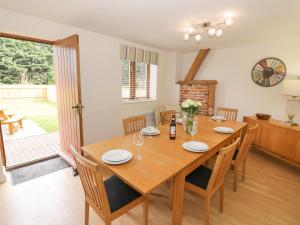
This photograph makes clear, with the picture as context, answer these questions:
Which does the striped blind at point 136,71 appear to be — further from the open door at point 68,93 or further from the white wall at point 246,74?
the white wall at point 246,74

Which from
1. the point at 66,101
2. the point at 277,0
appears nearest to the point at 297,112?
the point at 277,0

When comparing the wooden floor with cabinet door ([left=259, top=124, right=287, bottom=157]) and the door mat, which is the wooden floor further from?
cabinet door ([left=259, top=124, right=287, bottom=157])

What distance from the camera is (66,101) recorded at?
2736 mm

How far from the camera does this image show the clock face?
10.4 feet

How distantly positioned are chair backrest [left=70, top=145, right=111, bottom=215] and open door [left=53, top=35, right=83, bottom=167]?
129cm

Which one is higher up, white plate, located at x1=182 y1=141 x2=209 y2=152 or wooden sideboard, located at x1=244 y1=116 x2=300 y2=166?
white plate, located at x1=182 y1=141 x2=209 y2=152

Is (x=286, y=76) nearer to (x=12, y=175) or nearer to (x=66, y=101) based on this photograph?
(x=66, y=101)

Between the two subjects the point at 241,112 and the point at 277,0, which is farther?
Answer: the point at 241,112

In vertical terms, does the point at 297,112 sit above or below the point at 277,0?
below

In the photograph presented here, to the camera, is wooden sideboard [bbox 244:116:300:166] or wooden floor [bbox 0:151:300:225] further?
wooden sideboard [bbox 244:116:300:166]

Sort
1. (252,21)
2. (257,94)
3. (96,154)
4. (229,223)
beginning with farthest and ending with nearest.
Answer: (257,94), (252,21), (229,223), (96,154)

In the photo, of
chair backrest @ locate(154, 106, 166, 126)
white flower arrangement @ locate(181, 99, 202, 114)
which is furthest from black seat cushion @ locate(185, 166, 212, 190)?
chair backrest @ locate(154, 106, 166, 126)

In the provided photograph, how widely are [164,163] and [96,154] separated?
0.61m

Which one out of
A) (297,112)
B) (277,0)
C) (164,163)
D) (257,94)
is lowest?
(164,163)
